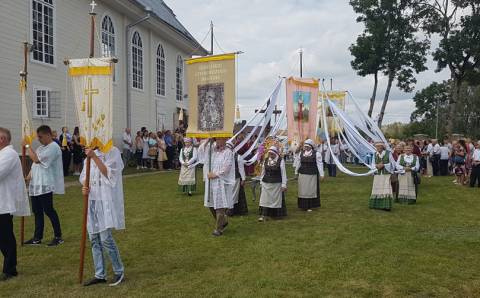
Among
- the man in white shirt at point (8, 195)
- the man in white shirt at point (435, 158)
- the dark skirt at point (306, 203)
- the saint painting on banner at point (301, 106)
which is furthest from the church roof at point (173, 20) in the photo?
the man in white shirt at point (8, 195)

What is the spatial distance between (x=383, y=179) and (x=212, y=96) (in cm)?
530

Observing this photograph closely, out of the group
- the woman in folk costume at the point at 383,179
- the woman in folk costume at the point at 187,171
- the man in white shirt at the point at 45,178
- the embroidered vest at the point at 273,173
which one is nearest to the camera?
the man in white shirt at the point at 45,178

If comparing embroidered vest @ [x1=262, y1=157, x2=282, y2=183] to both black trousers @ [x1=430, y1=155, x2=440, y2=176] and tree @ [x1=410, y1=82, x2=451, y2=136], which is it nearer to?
black trousers @ [x1=430, y1=155, x2=440, y2=176]

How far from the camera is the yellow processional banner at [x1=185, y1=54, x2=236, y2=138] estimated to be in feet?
26.8

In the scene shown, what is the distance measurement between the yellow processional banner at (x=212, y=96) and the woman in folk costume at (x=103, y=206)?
2.64 meters

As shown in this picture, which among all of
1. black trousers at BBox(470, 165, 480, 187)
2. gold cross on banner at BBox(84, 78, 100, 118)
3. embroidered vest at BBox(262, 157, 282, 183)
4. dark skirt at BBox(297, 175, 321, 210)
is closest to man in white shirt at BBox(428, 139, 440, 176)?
black trousers at BBox(470, 165, 480, 187)

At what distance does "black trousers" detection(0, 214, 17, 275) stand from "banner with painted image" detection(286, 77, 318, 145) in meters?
6.98

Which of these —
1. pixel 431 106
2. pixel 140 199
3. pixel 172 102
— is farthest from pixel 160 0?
pixel 431 106

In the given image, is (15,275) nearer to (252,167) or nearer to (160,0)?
(252,167)

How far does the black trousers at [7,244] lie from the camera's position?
6.11 meters

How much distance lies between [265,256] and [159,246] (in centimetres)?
183

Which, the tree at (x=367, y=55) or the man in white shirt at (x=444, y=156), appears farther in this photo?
the tree at (x=367, y=55)

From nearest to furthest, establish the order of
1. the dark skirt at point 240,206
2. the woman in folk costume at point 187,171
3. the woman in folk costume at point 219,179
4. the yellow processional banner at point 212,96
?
the yellow processional banner at point 212,96, the woman in folk costume at point 219,179, the dark skirt at point 240,206, the woman in folk costume at point 187,171

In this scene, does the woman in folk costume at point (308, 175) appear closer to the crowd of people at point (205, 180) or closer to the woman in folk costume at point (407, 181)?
the crowd of people at point (205, 180)
